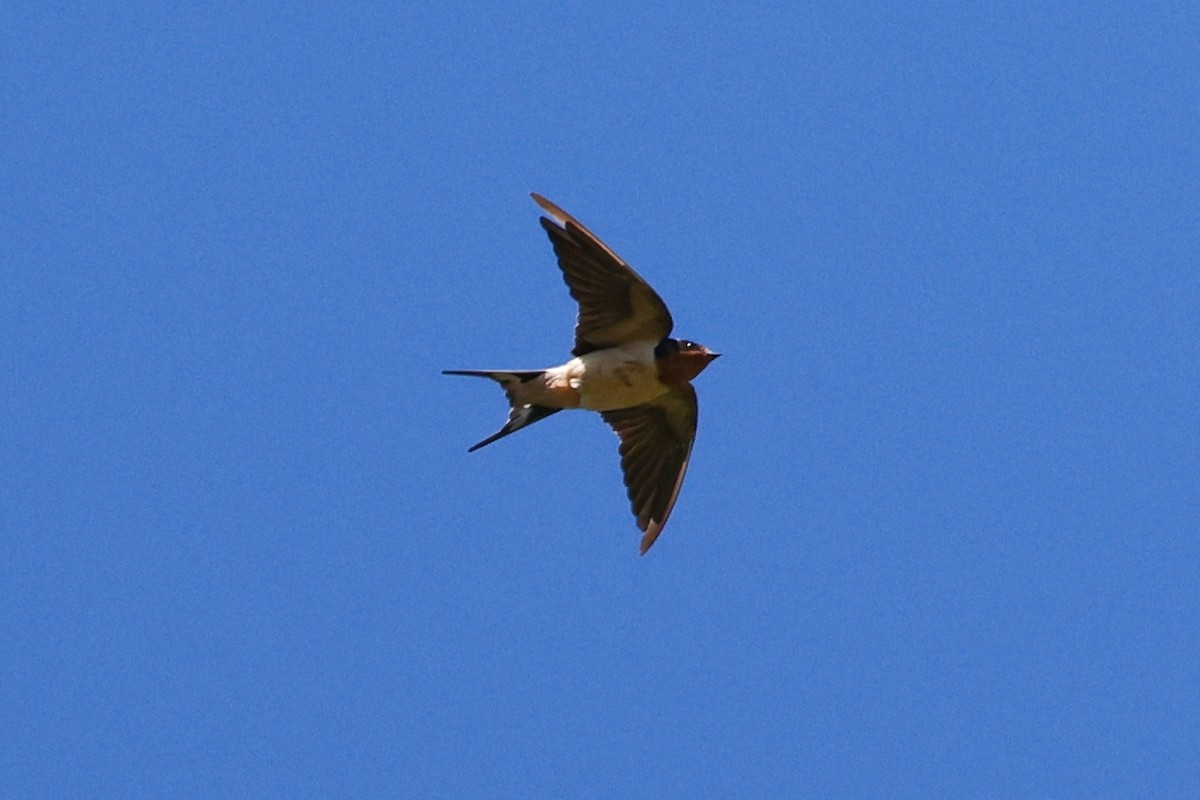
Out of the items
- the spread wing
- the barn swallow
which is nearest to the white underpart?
the barn swallow

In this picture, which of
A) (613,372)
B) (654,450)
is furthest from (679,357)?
(654,450)

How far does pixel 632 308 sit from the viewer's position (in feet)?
30.2

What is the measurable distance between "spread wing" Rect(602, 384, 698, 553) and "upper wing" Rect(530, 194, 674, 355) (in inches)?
23.4

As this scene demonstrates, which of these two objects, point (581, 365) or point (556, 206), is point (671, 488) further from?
point (556, 206)

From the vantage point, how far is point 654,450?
390 inches

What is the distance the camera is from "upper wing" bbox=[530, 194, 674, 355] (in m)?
9.04

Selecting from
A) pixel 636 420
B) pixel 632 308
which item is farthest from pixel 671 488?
pixel 632 308

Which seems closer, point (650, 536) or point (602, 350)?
point (602, 350)

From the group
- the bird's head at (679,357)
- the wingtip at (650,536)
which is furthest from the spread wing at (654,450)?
the bird's head at (679,357)

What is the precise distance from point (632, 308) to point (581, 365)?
31 cm

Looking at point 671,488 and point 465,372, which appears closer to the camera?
point 465,372

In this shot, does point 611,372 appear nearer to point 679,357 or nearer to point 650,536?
point 679,357

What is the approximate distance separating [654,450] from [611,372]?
731 millimetres

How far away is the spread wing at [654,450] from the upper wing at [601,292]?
594 millimetres
